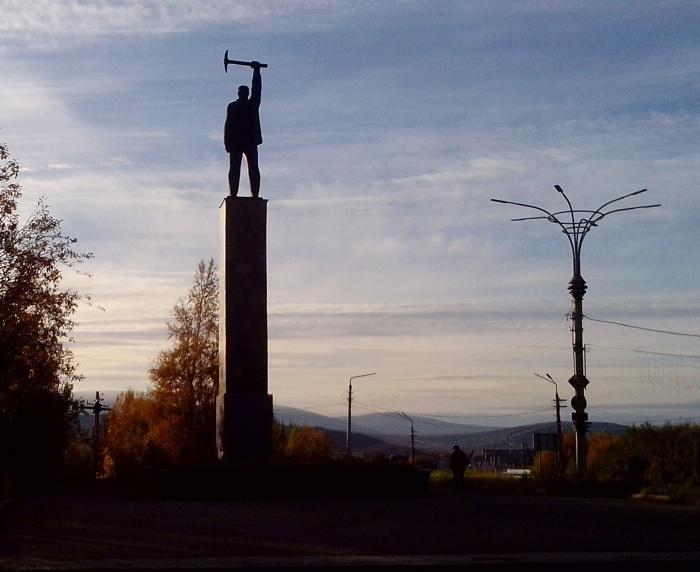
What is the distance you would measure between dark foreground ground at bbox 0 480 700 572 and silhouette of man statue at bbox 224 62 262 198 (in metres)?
10.9

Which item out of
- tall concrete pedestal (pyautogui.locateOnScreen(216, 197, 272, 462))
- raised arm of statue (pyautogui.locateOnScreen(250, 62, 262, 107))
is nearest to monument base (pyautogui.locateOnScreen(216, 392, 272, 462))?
tall concrete pedestal (pyautogui.locateOnScreen(216, 197, 272, 462))

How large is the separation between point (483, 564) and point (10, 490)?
490 inches

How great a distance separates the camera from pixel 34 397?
36.2m

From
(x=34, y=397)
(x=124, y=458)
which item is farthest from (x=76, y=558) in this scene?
(x=124, y=458)

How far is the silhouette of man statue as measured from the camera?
1211 inches

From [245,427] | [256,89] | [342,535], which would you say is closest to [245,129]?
[256,89]

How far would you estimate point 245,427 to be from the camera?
1111 inches

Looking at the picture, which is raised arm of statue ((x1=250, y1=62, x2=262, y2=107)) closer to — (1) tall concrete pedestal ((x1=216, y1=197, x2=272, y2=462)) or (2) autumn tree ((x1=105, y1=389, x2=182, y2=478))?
(1) tall concrete pedestal ((x1=216, y1=197, x2=272, y2=462))

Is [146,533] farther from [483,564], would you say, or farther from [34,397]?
[34,397]

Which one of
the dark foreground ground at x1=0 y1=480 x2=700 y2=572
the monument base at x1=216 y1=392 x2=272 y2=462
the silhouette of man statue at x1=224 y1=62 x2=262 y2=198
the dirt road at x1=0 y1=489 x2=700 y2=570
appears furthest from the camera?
the silhouette of man statue at x1=224 y1=62 x2=262 y2=198

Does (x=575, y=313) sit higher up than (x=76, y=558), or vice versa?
(x=575, y=313)

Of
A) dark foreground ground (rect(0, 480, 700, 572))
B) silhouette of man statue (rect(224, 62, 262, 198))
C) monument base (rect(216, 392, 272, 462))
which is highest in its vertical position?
silhouette of man statue (rect(224, 62, 262, 198))

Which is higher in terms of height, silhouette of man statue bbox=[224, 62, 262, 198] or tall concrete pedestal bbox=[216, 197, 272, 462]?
silhouette of man statue bbox=[224, 62, 262, 198]

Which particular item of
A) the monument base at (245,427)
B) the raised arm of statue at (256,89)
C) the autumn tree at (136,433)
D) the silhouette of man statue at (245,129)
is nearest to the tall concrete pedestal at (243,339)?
the monument base at (245,427)
